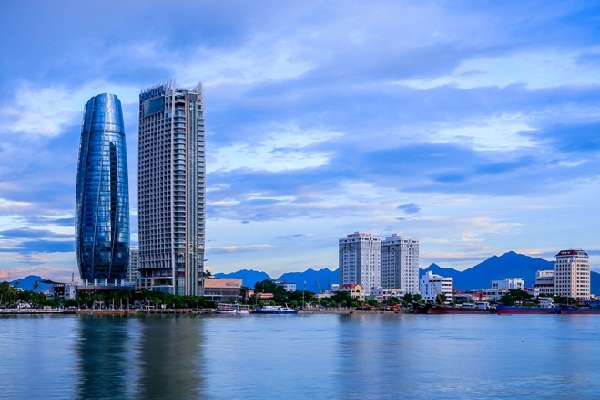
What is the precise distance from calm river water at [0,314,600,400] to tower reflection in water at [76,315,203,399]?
7 centimetres

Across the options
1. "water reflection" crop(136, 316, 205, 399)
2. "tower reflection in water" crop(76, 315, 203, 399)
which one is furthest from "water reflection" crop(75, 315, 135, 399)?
"water reflection" crop(136, 316, 205, 399)

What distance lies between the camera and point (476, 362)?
6328 cm

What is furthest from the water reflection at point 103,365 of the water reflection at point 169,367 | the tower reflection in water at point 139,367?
the water reflection at point 169,367

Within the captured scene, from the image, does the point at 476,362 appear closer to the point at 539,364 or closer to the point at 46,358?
the point at 539,364

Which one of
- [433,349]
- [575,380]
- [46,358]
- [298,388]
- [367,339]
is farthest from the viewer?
[367,339]

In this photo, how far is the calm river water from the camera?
4550 cm

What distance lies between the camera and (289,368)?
57.4m

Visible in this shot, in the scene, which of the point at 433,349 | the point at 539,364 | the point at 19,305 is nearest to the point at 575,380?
the point at 539,364

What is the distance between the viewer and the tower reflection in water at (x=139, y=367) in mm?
44531

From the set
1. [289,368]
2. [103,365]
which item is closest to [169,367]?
[103,365]

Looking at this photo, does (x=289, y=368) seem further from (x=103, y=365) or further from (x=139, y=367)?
(x=103, y=365)

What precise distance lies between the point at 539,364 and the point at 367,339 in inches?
1169

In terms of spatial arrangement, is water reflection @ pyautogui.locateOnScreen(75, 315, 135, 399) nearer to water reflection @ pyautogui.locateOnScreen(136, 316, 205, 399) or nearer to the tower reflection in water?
the tower reflection in water

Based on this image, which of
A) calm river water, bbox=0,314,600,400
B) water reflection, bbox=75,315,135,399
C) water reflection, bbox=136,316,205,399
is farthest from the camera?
calm river water, bbox=0,314,600,400
